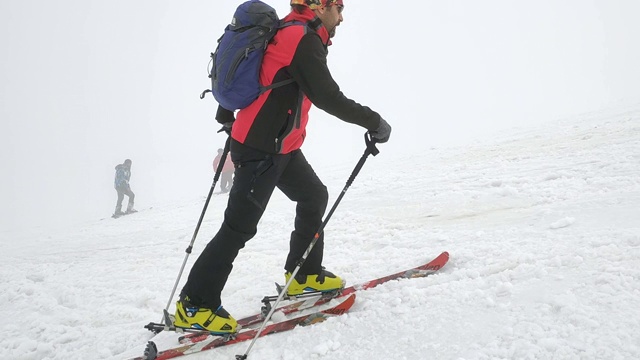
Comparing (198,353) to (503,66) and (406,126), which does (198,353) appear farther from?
(503,66)

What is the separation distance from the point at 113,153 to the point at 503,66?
169m

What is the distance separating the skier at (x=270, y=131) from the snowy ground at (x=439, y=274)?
18.4 inches

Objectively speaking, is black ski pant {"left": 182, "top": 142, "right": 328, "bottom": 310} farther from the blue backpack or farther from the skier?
the blue backpack

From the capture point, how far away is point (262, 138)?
10.5 ft

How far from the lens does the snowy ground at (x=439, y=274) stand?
270 cm

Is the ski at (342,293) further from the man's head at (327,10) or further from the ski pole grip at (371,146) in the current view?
the man's head at (327,10)

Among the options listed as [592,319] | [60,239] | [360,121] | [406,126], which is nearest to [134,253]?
[60,239]

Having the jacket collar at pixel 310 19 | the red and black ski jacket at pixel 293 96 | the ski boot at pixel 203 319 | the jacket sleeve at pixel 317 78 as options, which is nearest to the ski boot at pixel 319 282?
the ski boot at pixel 203 319

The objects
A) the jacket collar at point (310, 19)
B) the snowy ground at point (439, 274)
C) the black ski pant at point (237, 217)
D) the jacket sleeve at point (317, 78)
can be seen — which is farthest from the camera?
the black ski pant at point (237, 217)

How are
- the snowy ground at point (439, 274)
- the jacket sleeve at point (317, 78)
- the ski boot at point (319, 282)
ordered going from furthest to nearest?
the ski boot at point (319, 282) < the jacket sleeve at point (317, 78) < the snowy ground at point (439, 274)

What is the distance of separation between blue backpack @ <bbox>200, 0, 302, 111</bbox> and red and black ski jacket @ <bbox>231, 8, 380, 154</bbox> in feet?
0.20

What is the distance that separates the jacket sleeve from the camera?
9.77 ft

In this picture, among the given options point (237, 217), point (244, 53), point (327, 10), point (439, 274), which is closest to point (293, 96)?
point (244, 53)

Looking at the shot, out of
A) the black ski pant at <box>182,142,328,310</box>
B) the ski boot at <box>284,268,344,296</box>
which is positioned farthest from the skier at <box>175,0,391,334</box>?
the ski boot at <box>284,268,344,296</box>
